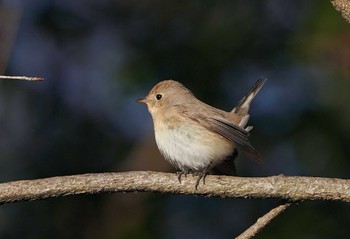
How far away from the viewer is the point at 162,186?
9.50 ft

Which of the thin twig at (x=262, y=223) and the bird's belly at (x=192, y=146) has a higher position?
the thin twig at (x=262, y=223)

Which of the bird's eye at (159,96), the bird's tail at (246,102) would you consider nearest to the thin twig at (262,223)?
the bird's tail at (246,102)

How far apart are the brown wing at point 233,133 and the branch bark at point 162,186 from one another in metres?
0.79

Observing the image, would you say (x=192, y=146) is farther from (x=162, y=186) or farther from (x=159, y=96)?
(x=162, y=186)

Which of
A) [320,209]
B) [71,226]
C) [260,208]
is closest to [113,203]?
[71,226]

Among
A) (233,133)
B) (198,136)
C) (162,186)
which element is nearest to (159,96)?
(198,136)

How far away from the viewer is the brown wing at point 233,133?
3.79 metres

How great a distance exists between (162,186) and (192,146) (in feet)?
4.29

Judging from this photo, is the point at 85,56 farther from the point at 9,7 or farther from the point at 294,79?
the point at 294,79

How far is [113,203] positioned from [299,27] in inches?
63.3

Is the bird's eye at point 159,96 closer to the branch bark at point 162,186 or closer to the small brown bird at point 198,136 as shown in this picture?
the small brown bird at point 198,136

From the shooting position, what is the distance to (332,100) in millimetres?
4910

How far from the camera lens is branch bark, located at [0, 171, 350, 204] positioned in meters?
2.80

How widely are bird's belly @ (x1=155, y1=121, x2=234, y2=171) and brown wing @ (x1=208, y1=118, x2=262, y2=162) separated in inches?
1.9
